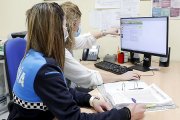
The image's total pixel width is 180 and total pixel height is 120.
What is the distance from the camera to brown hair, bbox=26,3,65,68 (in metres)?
1.04

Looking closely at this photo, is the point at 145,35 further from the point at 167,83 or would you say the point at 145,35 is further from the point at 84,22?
the point at 84,22

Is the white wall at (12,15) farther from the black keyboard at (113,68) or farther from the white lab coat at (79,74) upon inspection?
the white lab coat at (79,74)

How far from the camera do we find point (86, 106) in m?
1.27

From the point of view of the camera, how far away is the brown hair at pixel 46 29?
3.40 ft

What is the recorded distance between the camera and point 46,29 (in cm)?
103

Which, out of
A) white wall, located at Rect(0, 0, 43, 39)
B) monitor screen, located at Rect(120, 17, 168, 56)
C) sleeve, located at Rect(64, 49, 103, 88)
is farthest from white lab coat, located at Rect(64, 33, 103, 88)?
white wall, located at Rect(0, 0, 43, 39)

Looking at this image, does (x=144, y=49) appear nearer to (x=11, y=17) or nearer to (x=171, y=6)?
(x=171, y=6)

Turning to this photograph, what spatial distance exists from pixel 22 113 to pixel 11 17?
6.89ft

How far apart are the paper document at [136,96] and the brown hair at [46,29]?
1.25 ft

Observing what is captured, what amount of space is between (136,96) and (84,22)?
1.46 m

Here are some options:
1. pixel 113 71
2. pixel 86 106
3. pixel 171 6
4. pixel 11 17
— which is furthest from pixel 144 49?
pixel 11 17

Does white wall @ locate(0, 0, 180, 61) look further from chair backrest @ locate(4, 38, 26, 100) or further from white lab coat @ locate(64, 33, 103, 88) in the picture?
chair backrest @ locate(4, 38, 26, 100)

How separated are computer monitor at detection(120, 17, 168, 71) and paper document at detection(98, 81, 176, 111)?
56 cm

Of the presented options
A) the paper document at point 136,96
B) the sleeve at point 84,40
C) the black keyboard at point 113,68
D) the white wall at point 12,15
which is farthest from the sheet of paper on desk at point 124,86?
the white wall at point 12,15
